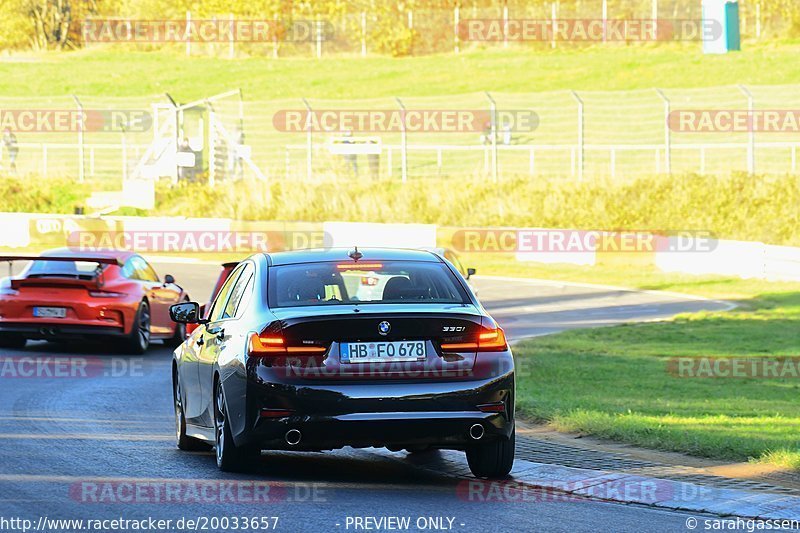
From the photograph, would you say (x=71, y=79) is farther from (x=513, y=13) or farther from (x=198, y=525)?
(x=198, y=525)

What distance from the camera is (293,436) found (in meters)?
8.68

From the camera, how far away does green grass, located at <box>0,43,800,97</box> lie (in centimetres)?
6253

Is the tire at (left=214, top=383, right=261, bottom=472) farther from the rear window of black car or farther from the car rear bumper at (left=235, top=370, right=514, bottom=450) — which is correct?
the rear window of black car

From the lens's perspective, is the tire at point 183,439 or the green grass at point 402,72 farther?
the green grass at point 402,72

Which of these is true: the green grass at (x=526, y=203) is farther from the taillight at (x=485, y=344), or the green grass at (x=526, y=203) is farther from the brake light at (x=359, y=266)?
the taillight at (x=485, y=344)

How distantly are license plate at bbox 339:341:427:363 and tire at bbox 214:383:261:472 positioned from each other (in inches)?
35.7

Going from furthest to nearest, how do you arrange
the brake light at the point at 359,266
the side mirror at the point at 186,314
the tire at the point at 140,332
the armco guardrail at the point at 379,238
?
the armco guardrail at the point at 379,238 → the tire at the point at 140,332 → the side mirror at the point at 186,314 → the brake light at the point at 359,266

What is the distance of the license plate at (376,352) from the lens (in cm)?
866
